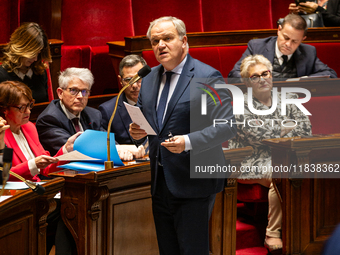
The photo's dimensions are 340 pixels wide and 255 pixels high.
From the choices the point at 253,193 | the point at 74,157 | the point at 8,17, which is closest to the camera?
the point at 74,157

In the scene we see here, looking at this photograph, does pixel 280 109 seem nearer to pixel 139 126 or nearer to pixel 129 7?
pixel 139 126

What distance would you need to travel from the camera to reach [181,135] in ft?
4.20

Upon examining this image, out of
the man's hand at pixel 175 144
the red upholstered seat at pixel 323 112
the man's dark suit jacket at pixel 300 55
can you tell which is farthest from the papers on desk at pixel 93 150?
the man's dark suit jacket at pixel 300 55

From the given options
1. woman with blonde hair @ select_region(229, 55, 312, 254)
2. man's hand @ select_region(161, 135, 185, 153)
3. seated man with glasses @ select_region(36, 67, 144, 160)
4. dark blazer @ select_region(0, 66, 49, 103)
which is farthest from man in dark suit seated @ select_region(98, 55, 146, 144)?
man's hand @ select_region(161, 135, 185, 153)

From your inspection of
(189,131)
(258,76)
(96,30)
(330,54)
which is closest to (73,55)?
(96,30)

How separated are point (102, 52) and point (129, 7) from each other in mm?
439

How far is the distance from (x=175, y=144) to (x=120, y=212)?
581 millimetres

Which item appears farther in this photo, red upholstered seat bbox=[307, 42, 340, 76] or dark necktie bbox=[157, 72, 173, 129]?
red upholstered seat bbox=[307, 42, 340, 76]

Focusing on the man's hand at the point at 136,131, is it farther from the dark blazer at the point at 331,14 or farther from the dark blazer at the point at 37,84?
the dark blazer at the point at 331,14

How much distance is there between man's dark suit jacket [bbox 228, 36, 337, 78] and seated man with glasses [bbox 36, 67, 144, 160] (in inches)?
45.4

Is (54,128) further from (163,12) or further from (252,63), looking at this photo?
(163,12)

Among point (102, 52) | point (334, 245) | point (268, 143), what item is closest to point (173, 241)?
point (268, 143)

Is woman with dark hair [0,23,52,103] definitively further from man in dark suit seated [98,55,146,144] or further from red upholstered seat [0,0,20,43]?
red upholstered seat [0,0,20,43]

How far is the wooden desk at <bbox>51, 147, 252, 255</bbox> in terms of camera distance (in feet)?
5.32
